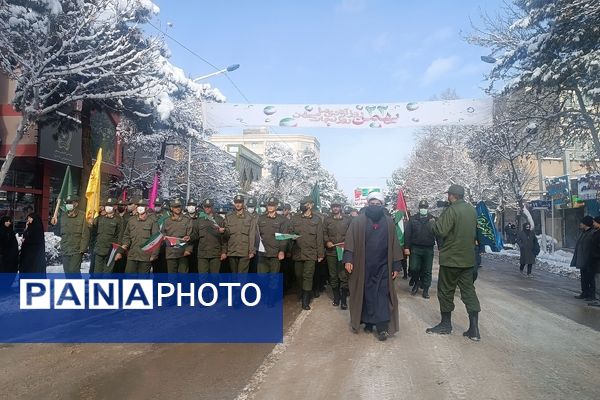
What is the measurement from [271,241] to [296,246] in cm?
46

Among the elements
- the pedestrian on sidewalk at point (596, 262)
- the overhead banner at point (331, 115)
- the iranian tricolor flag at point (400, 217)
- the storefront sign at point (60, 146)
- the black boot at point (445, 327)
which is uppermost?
the overhead banner at point (331, 115)

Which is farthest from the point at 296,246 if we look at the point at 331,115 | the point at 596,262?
the point at 331,115

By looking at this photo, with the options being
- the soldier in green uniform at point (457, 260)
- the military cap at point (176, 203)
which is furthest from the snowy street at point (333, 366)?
the military cap at point (176, 203)

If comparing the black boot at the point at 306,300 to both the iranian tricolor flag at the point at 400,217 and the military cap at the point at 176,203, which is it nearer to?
the military cap at the point at 176,203

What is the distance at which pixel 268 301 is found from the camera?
8930 millimetres

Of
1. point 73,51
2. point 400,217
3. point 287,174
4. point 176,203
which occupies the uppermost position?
point 287,174

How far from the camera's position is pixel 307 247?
28.4 feet

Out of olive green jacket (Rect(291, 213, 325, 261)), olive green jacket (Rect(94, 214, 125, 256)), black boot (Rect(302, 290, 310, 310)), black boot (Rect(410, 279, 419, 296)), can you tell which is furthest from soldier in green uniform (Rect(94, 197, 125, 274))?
black boot (Rect(410, 279, 419, 296))

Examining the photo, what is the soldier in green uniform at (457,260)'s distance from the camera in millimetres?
6191

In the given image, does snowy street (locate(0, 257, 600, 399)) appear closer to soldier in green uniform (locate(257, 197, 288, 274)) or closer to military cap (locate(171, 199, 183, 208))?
soldier in green uniform (locate(257, 197, 288, 274))

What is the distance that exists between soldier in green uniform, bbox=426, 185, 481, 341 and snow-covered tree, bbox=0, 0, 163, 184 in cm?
791

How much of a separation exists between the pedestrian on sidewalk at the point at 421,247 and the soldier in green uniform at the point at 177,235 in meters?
4.48

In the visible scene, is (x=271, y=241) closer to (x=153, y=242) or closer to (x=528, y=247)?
(x=153, y=242)

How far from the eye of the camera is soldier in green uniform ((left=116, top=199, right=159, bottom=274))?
28.9ft
